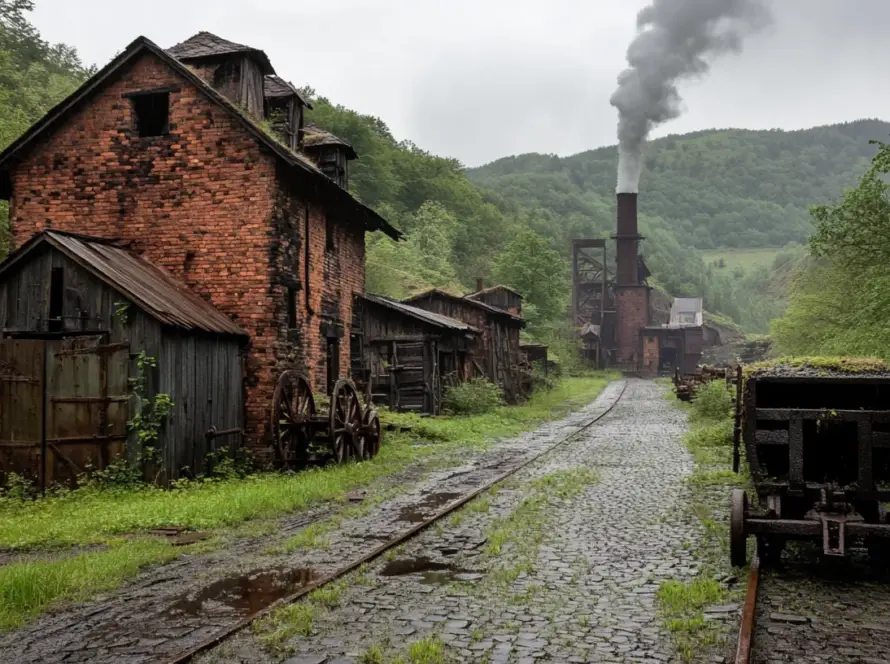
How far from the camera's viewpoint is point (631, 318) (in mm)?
67625

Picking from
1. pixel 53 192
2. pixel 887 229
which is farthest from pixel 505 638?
pixel 887 229

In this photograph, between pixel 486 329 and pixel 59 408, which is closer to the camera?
pixel 59 408

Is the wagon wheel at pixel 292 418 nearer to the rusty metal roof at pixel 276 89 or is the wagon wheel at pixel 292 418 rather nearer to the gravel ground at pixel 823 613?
the rusty metal roof at pixel 276 89

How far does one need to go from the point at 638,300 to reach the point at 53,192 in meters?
57.5

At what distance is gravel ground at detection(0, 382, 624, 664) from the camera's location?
538 centimetres

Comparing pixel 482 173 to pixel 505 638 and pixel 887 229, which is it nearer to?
pixel 887 229

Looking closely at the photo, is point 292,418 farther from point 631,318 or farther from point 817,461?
point 631,318

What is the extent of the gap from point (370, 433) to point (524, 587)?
9304 mm

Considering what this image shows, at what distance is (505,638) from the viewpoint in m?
5.42

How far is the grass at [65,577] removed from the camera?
6.28m

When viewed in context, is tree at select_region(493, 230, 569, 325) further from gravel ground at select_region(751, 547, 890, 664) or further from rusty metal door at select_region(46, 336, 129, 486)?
gravel ground at select_region(751, 547, 890, 664)

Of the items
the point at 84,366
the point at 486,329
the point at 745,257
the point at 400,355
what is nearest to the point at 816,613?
the point at 84,366

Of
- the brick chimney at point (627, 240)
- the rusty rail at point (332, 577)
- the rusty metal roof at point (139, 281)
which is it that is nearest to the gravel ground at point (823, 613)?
the rusty rail at point (332, 577)

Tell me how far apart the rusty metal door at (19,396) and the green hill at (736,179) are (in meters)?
136
